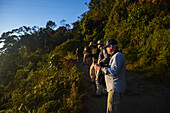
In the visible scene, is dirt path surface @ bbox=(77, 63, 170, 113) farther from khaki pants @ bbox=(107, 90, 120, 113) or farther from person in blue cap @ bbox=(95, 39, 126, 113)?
person in blue cap @ bbox=(95, 39, 126, 113)

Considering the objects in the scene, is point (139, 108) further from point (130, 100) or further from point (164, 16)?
point (164, 16)

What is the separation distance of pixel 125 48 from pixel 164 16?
3.92 m

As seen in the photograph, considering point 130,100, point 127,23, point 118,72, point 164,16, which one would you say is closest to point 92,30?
point 127,23

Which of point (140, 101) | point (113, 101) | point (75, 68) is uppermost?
point (75, 68)

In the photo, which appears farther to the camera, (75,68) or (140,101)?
(75,68)

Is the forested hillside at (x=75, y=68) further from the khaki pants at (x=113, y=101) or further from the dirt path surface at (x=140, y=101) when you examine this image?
the khaki pants at (x=113, y=101)

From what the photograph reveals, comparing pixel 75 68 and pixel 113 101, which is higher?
pixel 75 68

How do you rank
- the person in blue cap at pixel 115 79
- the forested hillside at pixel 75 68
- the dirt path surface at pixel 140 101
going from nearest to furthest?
1. the person in blue cap at pixel 115 79
2. the dirt path surface at pixel 140 101
3. the forested hillside at pixel 75 68

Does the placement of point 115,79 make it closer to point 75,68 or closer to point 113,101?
point 113,101

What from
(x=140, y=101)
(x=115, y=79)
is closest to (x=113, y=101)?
(x=115, y=79)

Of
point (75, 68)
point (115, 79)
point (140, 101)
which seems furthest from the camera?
point (75, 68)

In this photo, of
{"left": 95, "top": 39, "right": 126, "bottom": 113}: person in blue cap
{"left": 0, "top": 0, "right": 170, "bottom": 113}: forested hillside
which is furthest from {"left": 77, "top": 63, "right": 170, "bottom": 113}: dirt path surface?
{"left": 95, "top": 39, "right": 126, "bottom": 113}: person in blue cap

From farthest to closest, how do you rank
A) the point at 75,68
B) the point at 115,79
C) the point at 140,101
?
the point at 75,68
the point at 140,101
the point at 115,79

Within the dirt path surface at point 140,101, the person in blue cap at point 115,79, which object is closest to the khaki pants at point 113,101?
the person in blue cap at point 115,79
